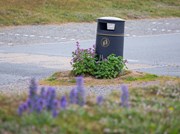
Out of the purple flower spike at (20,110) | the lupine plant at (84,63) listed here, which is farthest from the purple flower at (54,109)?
the lupine plant at (84,63)

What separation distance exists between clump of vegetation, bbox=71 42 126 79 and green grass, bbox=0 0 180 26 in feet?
62.7

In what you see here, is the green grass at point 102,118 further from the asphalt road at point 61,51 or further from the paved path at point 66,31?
the paved path at point 66,31

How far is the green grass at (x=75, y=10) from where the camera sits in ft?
113

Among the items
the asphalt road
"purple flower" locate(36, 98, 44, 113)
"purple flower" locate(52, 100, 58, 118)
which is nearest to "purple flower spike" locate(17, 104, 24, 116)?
"purple flower" locate(36, 98, 44, 113)

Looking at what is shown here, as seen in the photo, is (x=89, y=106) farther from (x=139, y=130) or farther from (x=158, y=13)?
(x=158, y=13)

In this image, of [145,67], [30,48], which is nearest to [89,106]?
[145,67]

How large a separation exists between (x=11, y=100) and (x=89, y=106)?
2.52 feet

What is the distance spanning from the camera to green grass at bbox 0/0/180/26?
34.3 meters

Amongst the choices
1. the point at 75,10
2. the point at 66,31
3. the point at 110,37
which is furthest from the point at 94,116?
the point at 75,10

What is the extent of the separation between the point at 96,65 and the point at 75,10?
1047 inches

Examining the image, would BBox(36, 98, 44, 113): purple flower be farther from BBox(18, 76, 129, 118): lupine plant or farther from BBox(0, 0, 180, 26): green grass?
BBox(0, 0, 180, 26): green grass

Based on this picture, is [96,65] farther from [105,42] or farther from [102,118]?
[102,118]

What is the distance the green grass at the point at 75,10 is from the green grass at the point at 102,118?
26.8 m

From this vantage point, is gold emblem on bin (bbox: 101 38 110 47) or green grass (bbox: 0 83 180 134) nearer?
green grass (bbox: 0 83 180 134)
